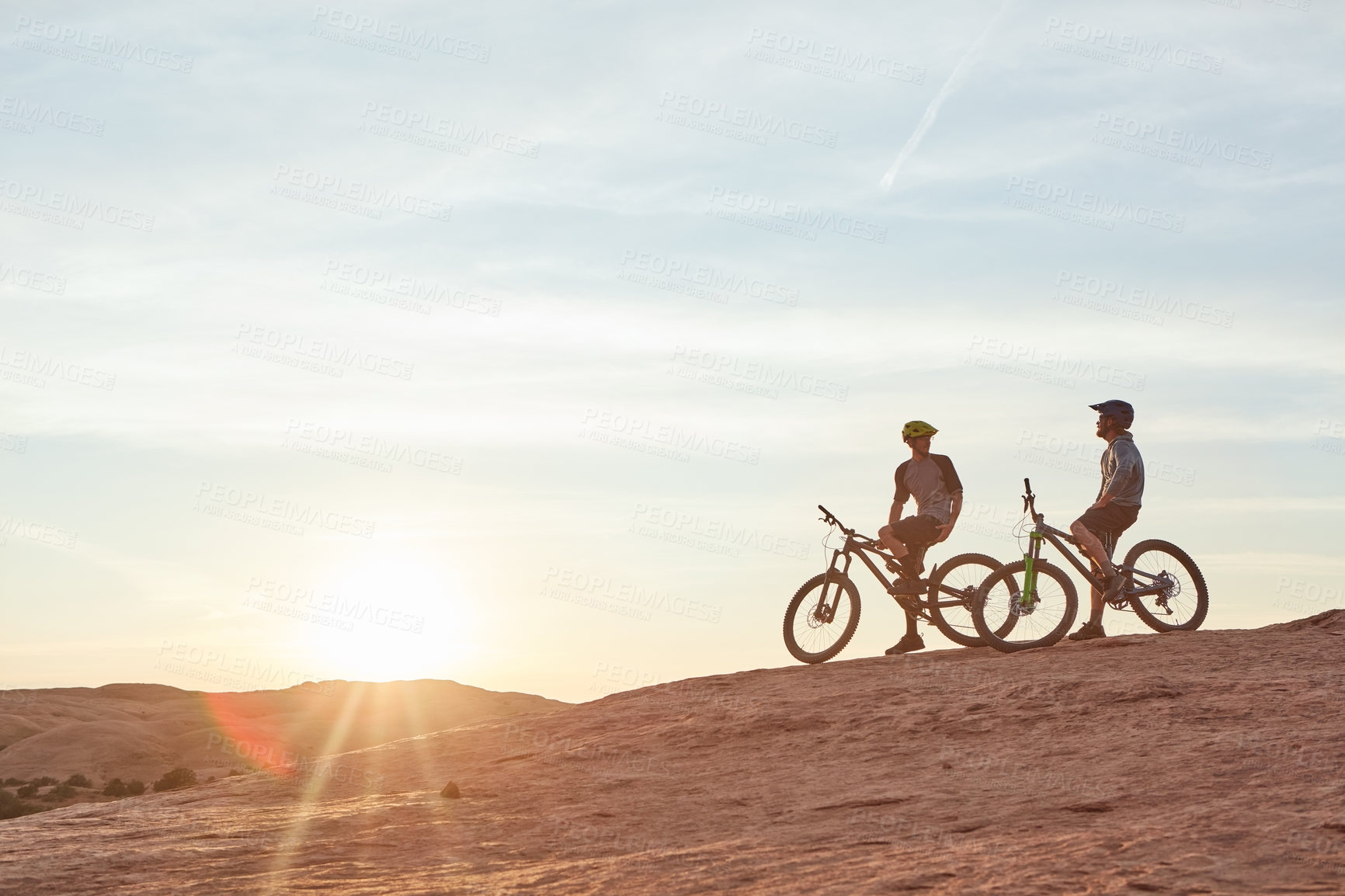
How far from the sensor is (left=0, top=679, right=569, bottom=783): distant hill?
163 ft

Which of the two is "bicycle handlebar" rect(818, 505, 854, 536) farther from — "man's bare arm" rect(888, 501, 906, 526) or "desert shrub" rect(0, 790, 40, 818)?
"desert shrub" rect(0, 790, 40, 818)

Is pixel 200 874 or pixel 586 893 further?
pixel 200 874

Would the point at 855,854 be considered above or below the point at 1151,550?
below

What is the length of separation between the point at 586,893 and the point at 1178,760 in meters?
4.16

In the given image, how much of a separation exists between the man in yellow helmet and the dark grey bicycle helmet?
1717 millimetres

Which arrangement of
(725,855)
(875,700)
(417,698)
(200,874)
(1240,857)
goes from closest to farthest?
(1240,857)
(725,855)
(200,874)
(875,700)
(417,698)

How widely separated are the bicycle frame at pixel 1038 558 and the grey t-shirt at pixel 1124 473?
575 millimetres

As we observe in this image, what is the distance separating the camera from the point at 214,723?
62.0m

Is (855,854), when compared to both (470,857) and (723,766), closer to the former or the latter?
(470,857)

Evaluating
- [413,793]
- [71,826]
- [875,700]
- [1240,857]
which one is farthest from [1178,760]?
[71,826]

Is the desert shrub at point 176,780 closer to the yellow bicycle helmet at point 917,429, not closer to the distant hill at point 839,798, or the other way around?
the distant hill at point 839,798

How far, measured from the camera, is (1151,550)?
12.3 meters

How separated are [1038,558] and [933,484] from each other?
1.39 metres

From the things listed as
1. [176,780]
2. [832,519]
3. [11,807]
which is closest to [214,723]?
[11,807]
